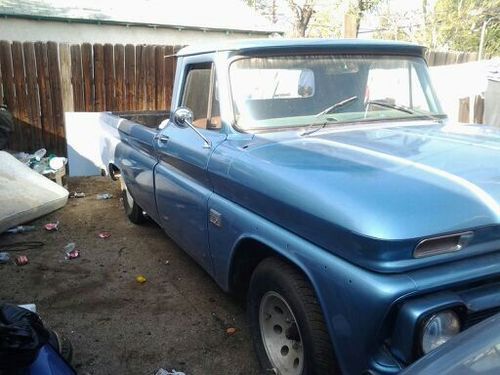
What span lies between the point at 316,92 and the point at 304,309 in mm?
1634

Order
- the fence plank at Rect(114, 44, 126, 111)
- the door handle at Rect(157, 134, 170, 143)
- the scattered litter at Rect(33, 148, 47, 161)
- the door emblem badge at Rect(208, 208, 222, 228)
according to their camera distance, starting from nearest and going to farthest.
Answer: the door emblem badge at Rect(208, 208, 222, 228) → the door handle at Rect(157, 134, 170, 143) → the scattered litter at Rect(33, 148, 47, 161) → the fence plank at Rect(114, 44, 126, 111)

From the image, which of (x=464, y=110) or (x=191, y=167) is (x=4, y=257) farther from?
(x=464, y=110)

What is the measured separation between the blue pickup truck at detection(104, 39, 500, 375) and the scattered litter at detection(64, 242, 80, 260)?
3.62ft

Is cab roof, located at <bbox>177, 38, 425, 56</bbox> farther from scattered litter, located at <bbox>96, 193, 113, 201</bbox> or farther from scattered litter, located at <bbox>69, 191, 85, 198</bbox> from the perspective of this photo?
scattered litter, located at <bbox>69, 191, 85, 198</bbox>

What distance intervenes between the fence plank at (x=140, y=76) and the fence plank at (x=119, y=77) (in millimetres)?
248

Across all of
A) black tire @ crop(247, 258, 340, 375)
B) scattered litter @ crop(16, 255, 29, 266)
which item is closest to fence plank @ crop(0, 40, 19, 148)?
scattered litter @ crop(16, 255, 29, 266)

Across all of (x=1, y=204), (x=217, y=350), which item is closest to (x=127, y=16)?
(x=1, y=204)

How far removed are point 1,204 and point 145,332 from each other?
2931 mm

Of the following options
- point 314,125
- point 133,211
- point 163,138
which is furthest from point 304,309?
point 133,211

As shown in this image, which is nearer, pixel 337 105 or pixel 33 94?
pixel 337 105

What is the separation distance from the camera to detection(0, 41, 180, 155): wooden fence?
26.1ft

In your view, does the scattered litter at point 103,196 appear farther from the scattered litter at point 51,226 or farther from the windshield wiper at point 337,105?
the windshield wiper at point 337,105

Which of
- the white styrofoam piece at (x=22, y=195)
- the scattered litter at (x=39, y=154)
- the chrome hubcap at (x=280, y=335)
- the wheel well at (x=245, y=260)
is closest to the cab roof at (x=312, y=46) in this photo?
the wheel well at (x=245, y=260)

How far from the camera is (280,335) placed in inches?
102
